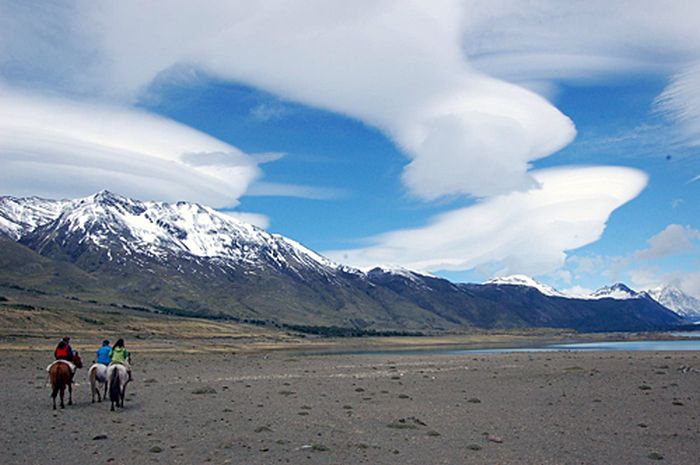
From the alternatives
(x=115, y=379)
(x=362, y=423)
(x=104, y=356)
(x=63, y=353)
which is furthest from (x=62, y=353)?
(x=362, y=423)

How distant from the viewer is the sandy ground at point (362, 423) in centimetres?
1752

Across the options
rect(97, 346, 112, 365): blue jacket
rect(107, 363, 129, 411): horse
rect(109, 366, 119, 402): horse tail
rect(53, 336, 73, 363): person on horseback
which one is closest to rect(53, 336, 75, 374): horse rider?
rect(53, 336, 73, 363): person on horseback

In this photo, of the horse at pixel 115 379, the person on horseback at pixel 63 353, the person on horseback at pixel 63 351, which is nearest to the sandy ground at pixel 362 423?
the horse at pixel 115 379

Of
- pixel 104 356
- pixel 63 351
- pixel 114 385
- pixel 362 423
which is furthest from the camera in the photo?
pixel 104 356

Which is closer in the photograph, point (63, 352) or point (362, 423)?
point (362, 423)

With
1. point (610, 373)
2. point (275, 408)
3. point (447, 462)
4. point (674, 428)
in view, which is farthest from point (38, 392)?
point (610, 373)

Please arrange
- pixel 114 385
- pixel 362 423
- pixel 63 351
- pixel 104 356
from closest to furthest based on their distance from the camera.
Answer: pixel 362 423, pixel 114 385, pixel 63 351, pixel 104 356

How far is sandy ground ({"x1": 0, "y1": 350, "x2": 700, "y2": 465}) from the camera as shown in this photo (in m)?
17.5

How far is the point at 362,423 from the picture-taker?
23.4m

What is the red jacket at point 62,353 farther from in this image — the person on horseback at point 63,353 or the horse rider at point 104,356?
the horse rider at point 104,356

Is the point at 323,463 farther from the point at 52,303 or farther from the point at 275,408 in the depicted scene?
the point at 52,303

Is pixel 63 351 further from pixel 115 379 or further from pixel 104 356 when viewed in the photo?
pixel 115 379

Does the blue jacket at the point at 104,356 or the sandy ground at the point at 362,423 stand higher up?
the blue jacket at the point at 104,356

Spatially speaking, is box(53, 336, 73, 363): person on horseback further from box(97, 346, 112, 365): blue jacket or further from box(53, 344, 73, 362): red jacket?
box(97, 346, 112, 365): blue jacket
